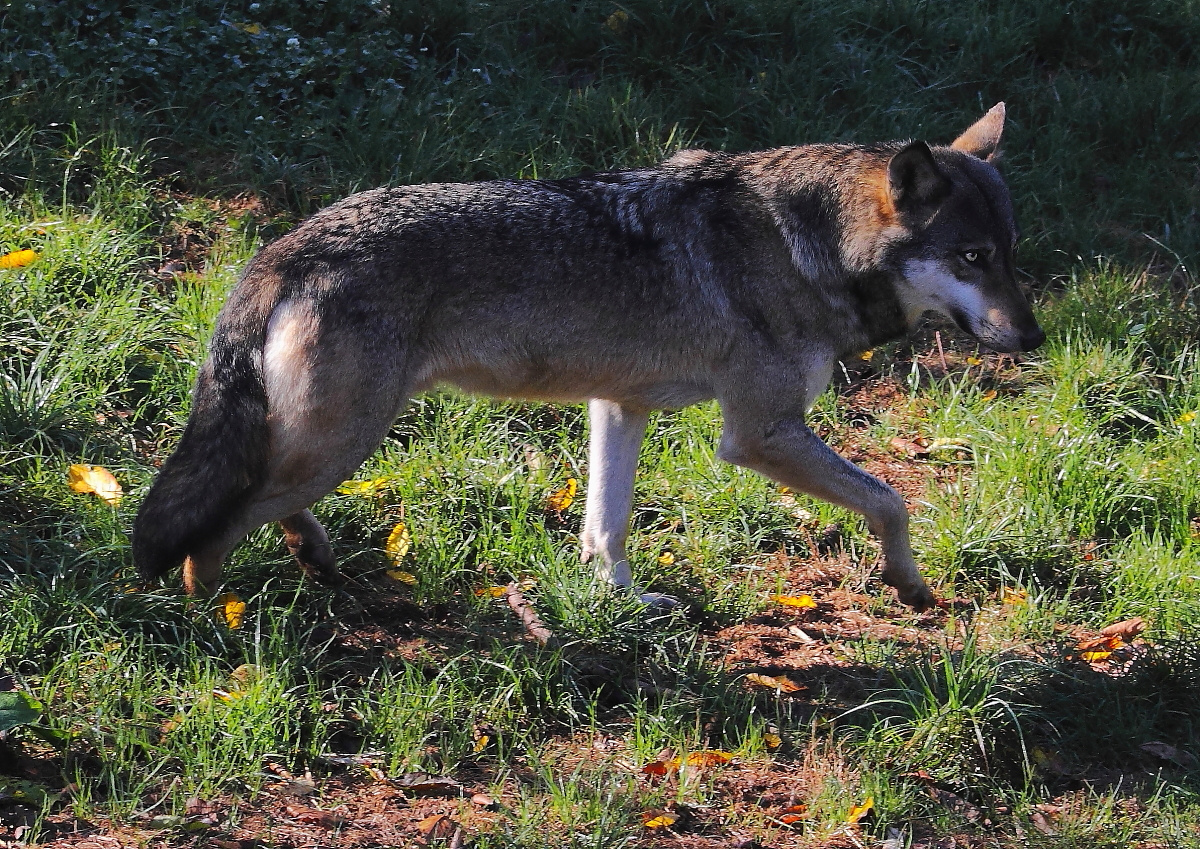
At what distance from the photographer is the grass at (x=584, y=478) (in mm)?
4020

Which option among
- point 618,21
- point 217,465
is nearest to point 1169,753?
point 217,465

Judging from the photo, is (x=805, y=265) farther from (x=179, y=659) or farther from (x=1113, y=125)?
(x=1113, y=125)

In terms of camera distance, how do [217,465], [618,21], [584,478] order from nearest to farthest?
[217,465] → [584,478] → [618,21]

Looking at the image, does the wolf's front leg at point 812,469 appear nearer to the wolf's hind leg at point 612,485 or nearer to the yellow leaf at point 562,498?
the wolf's hind leg at point 612,485

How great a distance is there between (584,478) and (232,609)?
175 centimetres

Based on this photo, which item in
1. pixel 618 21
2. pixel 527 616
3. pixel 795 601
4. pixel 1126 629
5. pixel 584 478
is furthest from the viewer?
pixel 618 21

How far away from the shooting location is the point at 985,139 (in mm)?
5242

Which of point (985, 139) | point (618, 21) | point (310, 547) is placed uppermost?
point (618, 21)

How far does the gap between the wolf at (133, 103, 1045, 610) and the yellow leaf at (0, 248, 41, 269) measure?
1859mm

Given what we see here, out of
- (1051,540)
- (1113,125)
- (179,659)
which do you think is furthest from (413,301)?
(1113,125)

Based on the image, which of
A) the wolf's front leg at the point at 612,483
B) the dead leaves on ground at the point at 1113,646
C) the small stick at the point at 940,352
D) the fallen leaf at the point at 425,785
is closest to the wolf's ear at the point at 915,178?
the wolf's front leg at the point at 612,483

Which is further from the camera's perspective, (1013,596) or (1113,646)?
(1013,596)

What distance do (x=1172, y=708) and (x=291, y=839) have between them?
306 centimetres

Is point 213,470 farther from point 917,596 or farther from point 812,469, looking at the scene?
point 917,596
